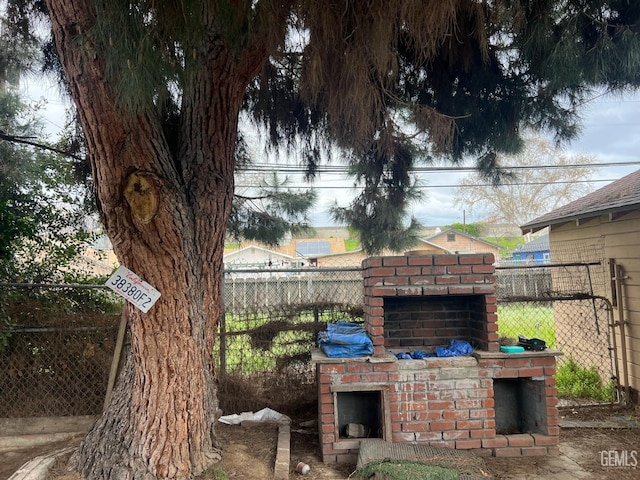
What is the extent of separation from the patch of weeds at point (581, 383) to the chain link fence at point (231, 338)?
0.02m

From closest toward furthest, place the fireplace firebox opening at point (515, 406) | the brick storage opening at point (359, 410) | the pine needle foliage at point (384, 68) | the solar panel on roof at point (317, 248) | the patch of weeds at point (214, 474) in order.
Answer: the pine needle foliage at point (384, 68) < the patch of weeds at point (214, 474) < the fireplace firebox opening at point (515, 406) < the brick storage opening at point (359, 410) < the solar panel on roof at point (317, 248)

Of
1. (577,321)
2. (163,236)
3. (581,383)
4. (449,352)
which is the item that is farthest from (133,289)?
(577,321)

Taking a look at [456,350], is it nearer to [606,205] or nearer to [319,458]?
[319,458]

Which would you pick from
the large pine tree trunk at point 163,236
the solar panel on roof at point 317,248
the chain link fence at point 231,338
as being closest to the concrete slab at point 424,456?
the large pine tree trunk at point 163,236

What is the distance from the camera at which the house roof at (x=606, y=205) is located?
4.93m

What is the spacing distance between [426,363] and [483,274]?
914 millimetres

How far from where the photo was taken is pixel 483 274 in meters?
3.84

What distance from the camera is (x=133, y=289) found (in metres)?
2.88

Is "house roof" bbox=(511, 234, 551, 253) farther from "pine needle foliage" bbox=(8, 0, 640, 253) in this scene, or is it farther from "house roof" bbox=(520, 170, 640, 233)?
"pine needle foliage" bbox=(8, 0, 640, 253)

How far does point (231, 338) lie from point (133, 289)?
2.00 meters

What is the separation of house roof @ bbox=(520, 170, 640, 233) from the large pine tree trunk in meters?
4.27

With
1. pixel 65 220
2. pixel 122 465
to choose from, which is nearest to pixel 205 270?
pixel 122 465

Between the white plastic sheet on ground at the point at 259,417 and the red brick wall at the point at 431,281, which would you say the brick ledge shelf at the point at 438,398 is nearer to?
the red brick wall at the point at 431,281

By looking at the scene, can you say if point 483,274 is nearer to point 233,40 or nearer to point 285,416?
point 285,416
